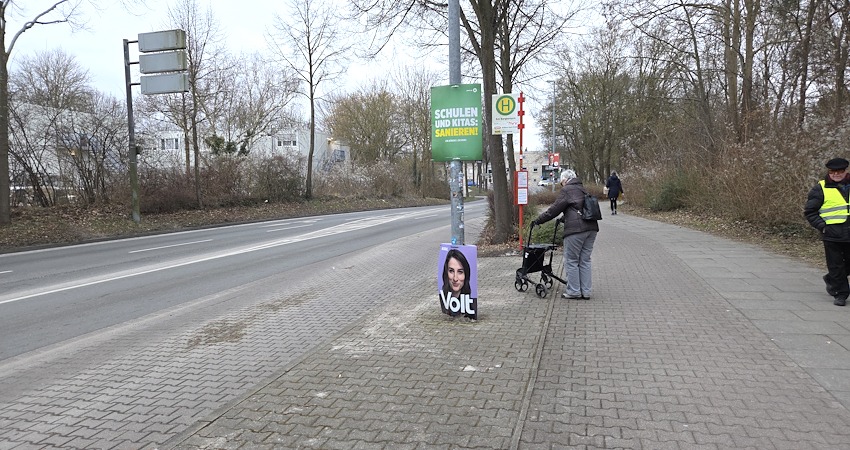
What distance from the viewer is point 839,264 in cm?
613

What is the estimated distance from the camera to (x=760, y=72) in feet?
58.9

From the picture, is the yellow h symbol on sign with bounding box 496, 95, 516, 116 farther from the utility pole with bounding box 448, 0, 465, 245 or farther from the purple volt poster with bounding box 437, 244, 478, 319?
the purple volt poster with bounding box 437, 244, 478, 319

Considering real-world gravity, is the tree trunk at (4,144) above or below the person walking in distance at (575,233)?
above

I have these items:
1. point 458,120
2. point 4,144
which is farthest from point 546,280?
point 4,144

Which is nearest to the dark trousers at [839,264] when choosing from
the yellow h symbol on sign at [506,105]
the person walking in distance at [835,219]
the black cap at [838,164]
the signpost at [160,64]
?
the person walking in distance at [835,219]

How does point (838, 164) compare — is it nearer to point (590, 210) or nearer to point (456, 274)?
point (590, 210)

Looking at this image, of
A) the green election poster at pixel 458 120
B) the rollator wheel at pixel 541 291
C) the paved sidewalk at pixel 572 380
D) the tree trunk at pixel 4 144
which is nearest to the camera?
the paved sidewalk at pixel 572 380

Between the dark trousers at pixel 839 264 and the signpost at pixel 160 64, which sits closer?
the dark trousers at pixel 839 264

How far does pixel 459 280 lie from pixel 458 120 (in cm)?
189

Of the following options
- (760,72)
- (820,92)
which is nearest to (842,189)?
(820,92)

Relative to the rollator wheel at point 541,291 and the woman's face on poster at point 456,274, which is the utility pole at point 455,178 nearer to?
the woman's face on poster at point 456,274

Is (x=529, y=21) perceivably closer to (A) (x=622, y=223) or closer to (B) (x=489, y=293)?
(A) (x=622, y=223)

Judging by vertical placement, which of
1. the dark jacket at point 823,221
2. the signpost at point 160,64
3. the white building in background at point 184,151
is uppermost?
the signpost at point 160,64

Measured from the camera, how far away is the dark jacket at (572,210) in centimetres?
662
